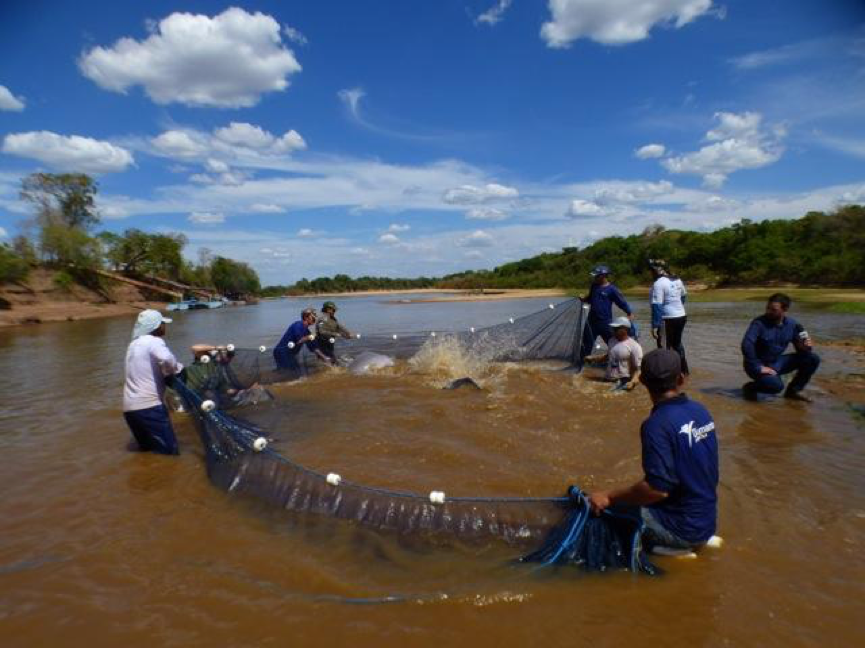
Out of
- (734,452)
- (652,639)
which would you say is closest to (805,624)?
(652,639)

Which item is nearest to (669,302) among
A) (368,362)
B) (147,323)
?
(368,362)

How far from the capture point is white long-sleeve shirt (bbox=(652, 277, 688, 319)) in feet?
26.6

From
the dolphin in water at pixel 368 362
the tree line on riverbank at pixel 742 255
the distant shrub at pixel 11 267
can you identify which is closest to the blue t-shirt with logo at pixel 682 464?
the dolphin in water at pixel 368 362

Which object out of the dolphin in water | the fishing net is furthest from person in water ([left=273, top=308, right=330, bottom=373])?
the fishing net

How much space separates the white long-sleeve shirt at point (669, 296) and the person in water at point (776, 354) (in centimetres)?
131

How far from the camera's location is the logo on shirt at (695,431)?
2644 mm

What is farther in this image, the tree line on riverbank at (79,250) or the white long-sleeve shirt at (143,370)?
the tree line on riverbank at (79,250)

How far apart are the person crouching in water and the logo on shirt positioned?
4981mm

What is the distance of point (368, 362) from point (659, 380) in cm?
802

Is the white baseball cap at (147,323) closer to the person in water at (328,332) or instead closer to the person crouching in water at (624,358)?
the person in water at (328,332)

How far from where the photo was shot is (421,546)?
129 inches

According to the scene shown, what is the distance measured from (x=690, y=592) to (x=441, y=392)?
5500mm

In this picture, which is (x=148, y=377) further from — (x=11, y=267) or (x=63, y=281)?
(x=63, y=281)

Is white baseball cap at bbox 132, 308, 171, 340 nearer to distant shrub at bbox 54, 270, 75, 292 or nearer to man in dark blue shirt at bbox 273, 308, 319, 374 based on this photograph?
man in dark blue shirt at bbox 273, 308, 319, 374
